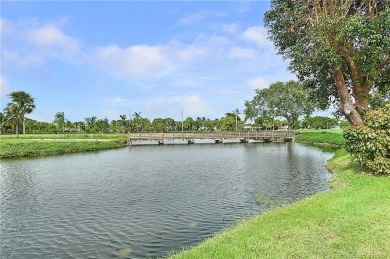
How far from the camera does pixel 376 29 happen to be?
18672mm

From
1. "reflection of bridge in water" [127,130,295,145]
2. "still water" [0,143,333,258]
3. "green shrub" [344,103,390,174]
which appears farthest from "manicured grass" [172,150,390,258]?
"reflection of bridge in water" [127,130,295,145]

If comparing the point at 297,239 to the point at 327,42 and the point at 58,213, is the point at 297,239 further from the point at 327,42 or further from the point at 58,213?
the point at 327,42

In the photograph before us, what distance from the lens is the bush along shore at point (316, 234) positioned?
7711 mm

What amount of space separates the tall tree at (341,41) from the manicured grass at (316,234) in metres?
10.1

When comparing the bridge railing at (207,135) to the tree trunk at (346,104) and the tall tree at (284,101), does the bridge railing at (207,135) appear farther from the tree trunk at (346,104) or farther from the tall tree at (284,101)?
the tree trunk at (346,104)

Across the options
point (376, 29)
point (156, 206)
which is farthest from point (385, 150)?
point (156, 206)

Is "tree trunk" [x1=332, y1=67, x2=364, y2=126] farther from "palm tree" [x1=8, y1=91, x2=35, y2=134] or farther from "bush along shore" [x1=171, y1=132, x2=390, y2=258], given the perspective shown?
"palm tree" [x1=8, y1=91, x2=35, y2=134]

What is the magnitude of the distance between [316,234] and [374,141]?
10.6 m

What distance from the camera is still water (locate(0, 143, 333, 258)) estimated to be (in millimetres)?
11125

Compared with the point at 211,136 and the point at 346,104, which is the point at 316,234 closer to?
the point at 346,104

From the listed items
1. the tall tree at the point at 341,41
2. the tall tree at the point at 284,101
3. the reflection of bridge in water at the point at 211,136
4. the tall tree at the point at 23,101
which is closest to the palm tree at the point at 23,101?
the tall tree at the point at 23,101

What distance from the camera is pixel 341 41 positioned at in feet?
65.8

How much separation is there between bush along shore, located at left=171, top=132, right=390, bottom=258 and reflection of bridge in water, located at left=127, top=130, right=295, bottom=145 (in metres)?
61.4

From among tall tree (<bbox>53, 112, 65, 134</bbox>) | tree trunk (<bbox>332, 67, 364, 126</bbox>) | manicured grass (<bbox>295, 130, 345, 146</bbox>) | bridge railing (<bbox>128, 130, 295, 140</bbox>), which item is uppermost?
tall tree (<bbox>53, 112, 65, 134</bbox>)
